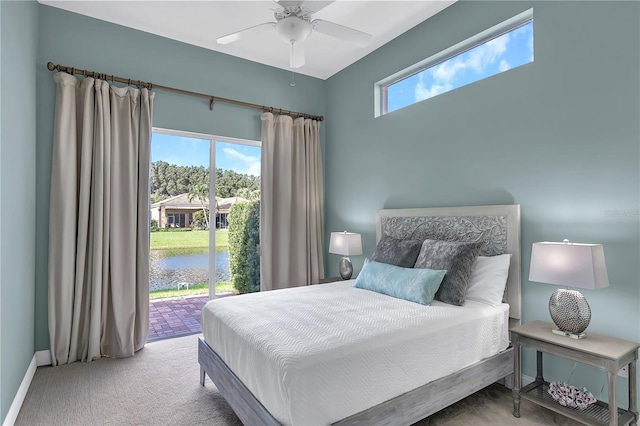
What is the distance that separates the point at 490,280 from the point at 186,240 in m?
3.01

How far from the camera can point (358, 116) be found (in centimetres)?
418

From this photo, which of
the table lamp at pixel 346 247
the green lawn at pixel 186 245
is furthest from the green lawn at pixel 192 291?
the table lamp at pixel 346 247

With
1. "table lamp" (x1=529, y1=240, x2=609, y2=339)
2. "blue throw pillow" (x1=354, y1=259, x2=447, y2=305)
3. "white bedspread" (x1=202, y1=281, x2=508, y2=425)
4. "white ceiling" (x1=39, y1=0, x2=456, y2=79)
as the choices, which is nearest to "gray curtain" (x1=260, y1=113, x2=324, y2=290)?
"white ceiling" (x1=39, y1=0, x2=456, y2=79)

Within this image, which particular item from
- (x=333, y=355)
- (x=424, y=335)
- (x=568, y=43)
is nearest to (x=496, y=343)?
(x=424, y=335)

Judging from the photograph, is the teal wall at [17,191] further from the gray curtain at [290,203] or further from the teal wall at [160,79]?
the gray curtain at [290,203]

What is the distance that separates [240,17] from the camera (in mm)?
3215

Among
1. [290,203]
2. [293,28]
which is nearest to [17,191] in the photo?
[293,28]

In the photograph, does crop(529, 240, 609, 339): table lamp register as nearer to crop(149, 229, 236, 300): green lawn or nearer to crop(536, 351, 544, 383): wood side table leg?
crop(536, 351, 544, 383): wood side table leg

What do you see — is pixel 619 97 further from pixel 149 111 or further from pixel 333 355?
pixel 149 111

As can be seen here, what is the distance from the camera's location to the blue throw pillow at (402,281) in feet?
7.97

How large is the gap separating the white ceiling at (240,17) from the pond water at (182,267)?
227 cm

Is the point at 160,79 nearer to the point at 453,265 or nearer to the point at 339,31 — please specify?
the point at 339,31

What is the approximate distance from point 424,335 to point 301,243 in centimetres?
253

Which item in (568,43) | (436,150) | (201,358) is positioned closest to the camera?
(568,43)
